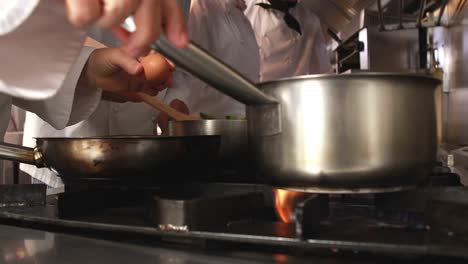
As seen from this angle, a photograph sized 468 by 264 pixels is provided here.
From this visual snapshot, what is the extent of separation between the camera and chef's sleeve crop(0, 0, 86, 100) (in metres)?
0.48

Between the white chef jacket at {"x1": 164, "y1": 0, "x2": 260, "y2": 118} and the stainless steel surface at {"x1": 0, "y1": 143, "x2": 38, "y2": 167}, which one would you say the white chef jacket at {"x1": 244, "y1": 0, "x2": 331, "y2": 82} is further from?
the stainless steel surface at {"x1": 0, "y1": 143, "x2": 38, "y2": 167}

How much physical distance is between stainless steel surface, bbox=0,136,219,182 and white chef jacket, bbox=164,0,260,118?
128cm

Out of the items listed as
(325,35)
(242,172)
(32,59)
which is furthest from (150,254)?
(325,35)

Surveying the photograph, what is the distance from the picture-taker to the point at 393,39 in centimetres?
200

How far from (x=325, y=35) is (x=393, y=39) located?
1003 mm

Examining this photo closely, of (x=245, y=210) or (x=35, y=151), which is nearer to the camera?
(x=245, y=210)

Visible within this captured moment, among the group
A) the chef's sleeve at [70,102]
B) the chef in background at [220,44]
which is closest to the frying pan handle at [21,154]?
the chef's sleeve at [70,102]

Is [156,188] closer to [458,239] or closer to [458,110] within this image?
[458,239]

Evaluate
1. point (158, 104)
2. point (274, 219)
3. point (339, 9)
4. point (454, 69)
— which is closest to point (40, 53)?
point (274, 219)

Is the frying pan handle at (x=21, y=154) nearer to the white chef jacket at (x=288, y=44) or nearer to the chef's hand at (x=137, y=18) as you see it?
the chef's hand at (x=137, y=18)

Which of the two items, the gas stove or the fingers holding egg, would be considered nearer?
the gas stove

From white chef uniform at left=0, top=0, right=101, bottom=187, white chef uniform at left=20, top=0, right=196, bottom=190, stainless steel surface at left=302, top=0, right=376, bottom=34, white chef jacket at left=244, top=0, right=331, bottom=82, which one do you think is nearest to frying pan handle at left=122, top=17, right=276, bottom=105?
white chef uniform at left=0, top=0, right=101, bottom=187

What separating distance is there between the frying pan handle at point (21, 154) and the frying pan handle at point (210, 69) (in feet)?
1.04

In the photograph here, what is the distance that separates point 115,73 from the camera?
2.31 feet
